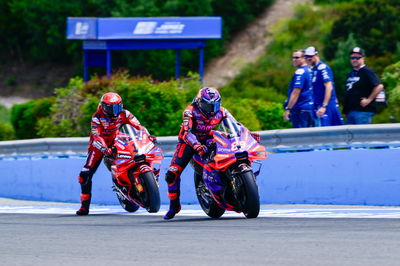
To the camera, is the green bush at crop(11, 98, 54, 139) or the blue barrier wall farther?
the green bush at crop(11, 98, 54, 139)

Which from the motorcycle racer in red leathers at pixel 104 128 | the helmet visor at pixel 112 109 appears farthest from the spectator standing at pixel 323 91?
the helmet visor at pixel 112 109

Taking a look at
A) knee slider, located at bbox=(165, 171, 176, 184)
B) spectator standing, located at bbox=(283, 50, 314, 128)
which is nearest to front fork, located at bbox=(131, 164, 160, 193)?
knee slider, located at bbox=(165, 171, 176, 184)

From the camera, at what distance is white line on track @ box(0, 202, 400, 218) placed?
1154cm

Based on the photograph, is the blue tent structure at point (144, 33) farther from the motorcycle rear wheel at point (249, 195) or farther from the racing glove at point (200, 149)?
the motorcycle rear wheel at point (249, 195)

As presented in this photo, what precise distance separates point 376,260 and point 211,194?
174 inches

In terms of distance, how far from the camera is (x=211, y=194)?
38.0ft

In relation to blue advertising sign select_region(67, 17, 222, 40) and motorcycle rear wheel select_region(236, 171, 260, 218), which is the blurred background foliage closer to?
blue advertising sign select_region(67, 17, 222, 40)

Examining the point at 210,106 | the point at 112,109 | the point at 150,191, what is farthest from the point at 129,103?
the point at 210,106

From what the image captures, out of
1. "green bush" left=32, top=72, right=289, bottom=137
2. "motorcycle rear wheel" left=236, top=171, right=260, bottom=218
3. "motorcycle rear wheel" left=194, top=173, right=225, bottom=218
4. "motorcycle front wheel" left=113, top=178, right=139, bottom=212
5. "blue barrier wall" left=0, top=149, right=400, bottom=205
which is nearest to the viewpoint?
"motorcycle rear wheel" left=236, top=171, right=260, bottom=218

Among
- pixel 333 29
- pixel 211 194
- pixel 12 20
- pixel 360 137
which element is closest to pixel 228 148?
pixel 211 194

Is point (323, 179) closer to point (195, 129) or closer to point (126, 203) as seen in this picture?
point (195, 129)

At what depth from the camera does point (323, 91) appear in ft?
47.4

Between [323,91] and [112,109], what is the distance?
3.05 meters

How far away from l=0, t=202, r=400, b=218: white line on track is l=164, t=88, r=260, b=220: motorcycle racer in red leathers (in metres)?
0.61
